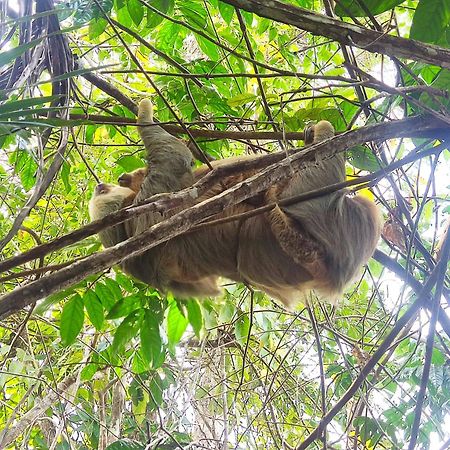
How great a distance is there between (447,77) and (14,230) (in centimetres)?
173

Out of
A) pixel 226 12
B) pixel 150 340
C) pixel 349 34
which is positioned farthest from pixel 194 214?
pixel 226 12

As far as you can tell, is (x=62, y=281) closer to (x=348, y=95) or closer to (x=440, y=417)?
(x=348, y=95)

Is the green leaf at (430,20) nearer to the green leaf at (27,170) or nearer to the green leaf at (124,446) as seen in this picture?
the green leaf at (27,170)

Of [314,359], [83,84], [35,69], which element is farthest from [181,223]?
[314,359]

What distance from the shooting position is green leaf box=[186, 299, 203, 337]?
3.16 metres

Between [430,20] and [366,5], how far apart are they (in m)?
0.23

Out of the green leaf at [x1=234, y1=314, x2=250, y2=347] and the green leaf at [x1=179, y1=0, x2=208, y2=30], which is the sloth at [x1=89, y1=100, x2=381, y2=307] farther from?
the green leaf at [x1=234, y1=314, x2=250, y2=347]

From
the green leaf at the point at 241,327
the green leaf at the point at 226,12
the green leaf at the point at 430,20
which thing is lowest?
the green leaf at the point at 241,327

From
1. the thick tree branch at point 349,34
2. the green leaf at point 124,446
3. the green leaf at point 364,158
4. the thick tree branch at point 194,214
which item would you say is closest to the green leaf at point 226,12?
the green leaf at point 364,158

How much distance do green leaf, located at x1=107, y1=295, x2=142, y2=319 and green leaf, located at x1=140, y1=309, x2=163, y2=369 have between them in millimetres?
95

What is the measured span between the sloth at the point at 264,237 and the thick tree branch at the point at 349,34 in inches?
39.5

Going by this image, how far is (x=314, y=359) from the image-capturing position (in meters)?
6.31

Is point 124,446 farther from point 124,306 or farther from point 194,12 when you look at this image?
point 194,12

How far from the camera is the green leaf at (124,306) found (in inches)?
121
